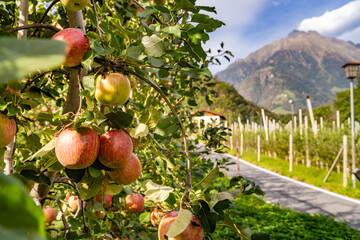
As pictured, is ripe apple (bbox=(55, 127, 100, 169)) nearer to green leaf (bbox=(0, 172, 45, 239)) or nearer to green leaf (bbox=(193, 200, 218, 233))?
green leaf (bbox=(193, 200, 218, 233))

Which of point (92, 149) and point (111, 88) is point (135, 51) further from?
point (92, 149)

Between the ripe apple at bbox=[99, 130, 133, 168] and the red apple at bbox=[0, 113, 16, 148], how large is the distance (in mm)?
262

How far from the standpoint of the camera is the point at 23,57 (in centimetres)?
11

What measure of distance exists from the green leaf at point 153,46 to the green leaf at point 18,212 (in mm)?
586

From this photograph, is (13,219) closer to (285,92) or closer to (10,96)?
(10,96)

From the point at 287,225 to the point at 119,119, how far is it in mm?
4473

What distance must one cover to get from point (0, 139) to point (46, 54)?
69 cm

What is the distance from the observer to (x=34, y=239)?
12 cm

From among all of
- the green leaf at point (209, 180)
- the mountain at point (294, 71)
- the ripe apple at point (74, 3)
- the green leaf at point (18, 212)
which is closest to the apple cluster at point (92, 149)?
the green leaf at point (209, 180)

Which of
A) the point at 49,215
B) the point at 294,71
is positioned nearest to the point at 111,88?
the point at 49,215

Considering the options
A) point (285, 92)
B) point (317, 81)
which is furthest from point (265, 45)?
point (285, 92)

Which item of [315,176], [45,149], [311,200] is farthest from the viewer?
[315,176]

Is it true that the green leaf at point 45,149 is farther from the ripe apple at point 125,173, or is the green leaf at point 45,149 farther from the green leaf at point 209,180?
the green leaf at point 209,180

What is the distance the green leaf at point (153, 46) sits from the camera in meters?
0.68
